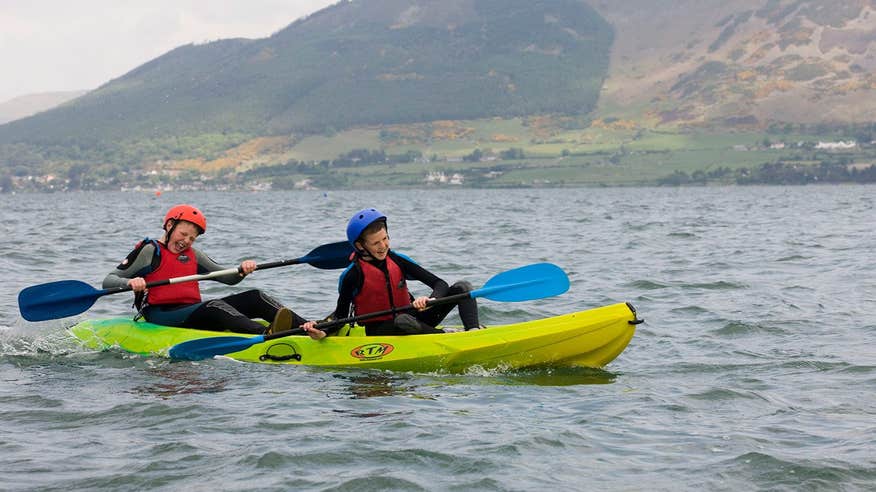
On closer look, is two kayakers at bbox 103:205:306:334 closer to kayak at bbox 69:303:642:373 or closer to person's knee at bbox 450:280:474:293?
kayak at bbox 69:303:642:373

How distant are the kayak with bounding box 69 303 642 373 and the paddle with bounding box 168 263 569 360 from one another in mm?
150

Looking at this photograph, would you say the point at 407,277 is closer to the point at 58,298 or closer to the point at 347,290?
the point at 347,290

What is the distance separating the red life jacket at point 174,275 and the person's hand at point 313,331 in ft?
6.10

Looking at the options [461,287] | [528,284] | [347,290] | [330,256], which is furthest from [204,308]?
[528,284]

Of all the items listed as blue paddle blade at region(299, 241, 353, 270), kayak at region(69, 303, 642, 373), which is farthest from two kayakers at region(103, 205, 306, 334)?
blue paddle blade at region(299, 241, 353, 270)

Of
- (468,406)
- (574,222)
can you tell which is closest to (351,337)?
(468,406)

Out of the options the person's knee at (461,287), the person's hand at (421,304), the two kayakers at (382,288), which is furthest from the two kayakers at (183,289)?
the person's knee at (461,287)

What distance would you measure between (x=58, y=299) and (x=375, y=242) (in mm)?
3987

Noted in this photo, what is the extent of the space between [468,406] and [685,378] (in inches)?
98.4

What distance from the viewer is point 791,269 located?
2075 centimetres

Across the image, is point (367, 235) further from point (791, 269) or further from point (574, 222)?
point (574, 222)

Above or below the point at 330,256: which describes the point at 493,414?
below

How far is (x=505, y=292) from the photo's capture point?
10.8 m

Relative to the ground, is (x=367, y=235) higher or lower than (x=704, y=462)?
higher
